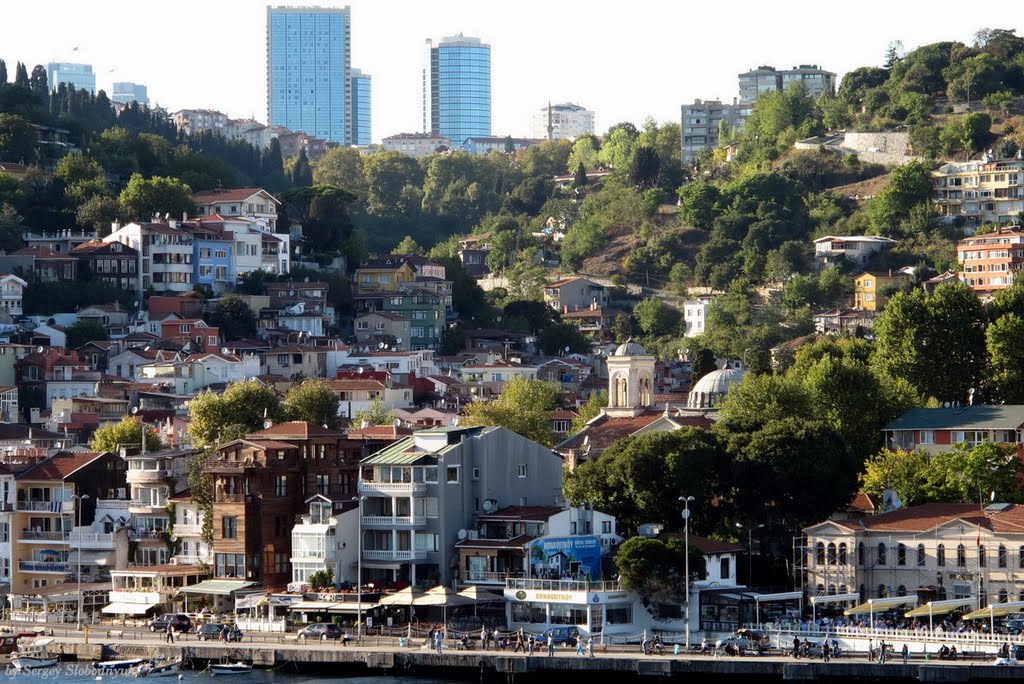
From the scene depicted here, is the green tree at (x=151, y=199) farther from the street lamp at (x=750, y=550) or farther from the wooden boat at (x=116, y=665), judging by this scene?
the wooden boat at (x=116, y=665)

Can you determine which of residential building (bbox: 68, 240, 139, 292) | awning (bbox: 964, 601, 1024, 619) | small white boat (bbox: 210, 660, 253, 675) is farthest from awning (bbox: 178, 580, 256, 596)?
residential building (bbox: 68, 240, 139, 292)

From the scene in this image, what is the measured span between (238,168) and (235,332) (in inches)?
2375

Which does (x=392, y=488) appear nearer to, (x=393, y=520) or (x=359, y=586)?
(x=393, y=520)

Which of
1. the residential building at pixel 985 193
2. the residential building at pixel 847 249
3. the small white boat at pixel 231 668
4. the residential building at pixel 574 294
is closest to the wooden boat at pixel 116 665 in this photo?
the small white boat at pixel 231 668

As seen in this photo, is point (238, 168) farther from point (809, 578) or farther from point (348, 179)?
point (809, 578)

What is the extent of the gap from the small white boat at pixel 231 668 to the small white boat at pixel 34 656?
16.3 ft

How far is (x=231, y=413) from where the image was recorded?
275 feet

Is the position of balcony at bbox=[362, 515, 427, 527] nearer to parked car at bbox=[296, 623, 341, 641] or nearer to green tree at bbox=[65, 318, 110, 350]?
parked car at bbox=[296, 623, 341, 641]

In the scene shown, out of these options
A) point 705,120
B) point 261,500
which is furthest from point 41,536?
point 705,120

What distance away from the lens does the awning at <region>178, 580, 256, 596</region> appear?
221ft

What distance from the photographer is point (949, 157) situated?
520 feet

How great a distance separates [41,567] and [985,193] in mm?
94326

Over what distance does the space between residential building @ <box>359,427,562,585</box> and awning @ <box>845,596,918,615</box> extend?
11191mm

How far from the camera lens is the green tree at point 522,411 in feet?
296
